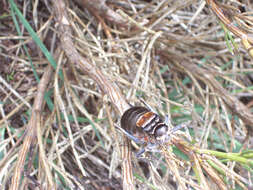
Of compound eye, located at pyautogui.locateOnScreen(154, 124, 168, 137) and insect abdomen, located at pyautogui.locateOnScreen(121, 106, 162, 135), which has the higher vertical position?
insect abdomen, located at pyautogui.locateOnScreen(121, 106, 162, 135)

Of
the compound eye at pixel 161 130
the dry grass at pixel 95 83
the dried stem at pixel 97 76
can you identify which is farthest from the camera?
the dry grass at pixel 95 83

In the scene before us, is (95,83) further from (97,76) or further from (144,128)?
(144,128)

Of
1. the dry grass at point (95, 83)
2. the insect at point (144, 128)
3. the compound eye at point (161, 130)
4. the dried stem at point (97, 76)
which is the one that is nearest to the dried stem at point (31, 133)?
the dry grass at point (95, 83)

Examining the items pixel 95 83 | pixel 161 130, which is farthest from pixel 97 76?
pixel 161 130

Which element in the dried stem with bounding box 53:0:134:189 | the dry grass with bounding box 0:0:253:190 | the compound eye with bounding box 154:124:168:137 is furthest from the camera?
the dry grass with bounding box 0:0:253:190

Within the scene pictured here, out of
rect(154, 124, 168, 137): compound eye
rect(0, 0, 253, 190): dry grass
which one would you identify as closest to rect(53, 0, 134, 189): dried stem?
rect(0, 0, 253, 190): dry grass

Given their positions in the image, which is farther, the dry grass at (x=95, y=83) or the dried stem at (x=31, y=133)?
the dry grass at (x=95, y=83)

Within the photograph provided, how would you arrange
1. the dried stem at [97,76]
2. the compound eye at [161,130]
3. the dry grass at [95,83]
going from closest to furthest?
1. the dried stem at [97,76]
2. the compound eye at [161,130]
3. the dry grass at [95,83]

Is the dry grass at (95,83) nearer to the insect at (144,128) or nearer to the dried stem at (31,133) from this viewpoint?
the dried stem at (31,133)

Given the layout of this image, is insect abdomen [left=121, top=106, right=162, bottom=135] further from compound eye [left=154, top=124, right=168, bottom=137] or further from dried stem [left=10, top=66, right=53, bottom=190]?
dried stem [left=10, top=66, right=53, bottom=190]
